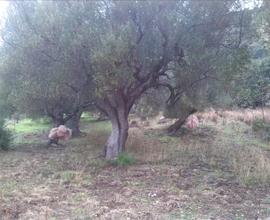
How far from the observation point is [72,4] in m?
9.08

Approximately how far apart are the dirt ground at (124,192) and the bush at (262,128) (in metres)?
6.42

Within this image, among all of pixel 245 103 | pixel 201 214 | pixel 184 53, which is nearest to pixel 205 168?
pixel 184 53

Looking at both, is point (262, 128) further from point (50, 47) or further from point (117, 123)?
point (50, 47)

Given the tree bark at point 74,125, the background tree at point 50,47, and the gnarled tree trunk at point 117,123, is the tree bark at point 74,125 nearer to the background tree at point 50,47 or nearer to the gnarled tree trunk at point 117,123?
the background tree at point 50,47

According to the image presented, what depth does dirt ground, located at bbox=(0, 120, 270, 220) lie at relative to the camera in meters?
5.88

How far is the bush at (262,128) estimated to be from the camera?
607 inches

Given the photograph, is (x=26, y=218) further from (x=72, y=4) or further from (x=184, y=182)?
(x=72, y=4)

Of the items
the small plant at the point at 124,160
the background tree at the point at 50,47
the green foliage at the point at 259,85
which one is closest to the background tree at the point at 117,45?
the background tree at the point at 50,47

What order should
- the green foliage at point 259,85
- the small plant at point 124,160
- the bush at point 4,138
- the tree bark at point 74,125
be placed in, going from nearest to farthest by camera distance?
the small plant at point 124,160, the bush at point 4,138, the tree bark at point 74,125, the green foliage at point 259,85

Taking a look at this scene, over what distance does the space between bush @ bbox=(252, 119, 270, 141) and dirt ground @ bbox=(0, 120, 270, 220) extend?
21.1ft

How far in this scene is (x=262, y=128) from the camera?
1658 centimetres

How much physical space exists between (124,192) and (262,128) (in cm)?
1092

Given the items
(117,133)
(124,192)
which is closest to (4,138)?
(117,133)

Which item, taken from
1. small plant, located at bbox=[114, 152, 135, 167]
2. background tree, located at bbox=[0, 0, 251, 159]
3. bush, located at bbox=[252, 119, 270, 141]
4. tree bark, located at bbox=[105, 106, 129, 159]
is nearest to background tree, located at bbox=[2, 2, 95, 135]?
background tree, located at bbox=[0, 0, 251, 159]
